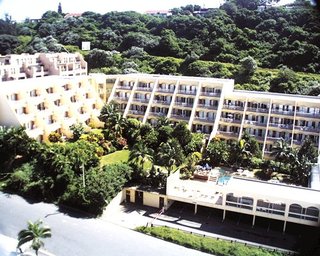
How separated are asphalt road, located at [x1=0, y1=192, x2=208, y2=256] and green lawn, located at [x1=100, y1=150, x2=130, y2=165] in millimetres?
3563

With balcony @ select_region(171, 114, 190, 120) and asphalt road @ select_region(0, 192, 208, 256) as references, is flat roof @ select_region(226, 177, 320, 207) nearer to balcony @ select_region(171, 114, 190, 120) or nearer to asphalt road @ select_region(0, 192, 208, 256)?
asphalt road @ select_region(0, 192, 208, 256)

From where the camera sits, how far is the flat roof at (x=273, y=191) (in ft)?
42.4

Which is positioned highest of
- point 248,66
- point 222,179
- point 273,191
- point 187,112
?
point 248,66

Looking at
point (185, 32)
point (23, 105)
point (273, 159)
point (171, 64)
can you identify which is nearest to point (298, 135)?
point (273, 159)

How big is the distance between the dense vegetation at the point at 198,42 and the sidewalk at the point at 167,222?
14.1 metres

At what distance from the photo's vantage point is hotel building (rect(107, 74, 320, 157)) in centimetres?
1858

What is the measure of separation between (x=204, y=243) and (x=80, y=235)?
4.09 meters

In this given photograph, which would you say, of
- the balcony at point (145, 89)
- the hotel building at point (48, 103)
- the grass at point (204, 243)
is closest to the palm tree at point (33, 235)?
the grass at point (204, 243)

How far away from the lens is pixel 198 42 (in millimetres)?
33688

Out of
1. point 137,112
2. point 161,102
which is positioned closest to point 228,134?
point 161,102

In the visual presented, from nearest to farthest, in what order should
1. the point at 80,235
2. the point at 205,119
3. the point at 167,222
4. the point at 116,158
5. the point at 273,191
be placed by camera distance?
1. the point at 80,235
2. the point at 273,191
3. the point at 167,222
4. the point at 116,158
5. the point at 205,119

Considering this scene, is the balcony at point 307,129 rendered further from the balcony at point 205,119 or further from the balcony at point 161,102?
the balcony at point 161,102

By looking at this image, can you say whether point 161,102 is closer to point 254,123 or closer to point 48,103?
point 254,123

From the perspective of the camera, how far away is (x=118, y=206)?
48.7 ft
